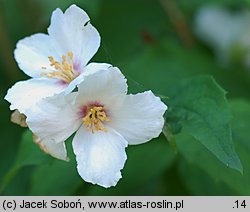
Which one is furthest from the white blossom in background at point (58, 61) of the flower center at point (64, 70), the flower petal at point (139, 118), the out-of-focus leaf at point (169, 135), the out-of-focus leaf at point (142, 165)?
the out-of-focus leaf at point (142, 165)

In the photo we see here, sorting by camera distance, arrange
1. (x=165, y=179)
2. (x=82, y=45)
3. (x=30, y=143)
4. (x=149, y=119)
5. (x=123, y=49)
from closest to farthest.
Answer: (x=149, y=119), (x=82, y=45), (x=30, y=143), (x=165, y=179), (x=123, y=49)

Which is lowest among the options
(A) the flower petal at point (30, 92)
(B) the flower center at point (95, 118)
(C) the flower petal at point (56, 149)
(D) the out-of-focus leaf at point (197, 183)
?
(D) the out-of-focus leaf at point (197, 183)

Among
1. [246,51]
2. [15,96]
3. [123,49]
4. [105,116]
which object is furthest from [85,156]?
[246,51]

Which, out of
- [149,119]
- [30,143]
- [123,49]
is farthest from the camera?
[123,49]

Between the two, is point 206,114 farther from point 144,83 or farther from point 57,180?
point 144,83

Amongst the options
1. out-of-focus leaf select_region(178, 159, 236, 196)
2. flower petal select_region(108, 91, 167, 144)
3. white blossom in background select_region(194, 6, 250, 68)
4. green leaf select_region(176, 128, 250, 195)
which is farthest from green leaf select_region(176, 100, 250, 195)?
white blossom in background select_region(194, 6, 250, 68)

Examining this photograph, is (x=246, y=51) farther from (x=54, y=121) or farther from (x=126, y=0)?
(x=54, y=121)

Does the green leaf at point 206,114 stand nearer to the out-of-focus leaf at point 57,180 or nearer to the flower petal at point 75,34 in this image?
the flower petal at point 75,34
